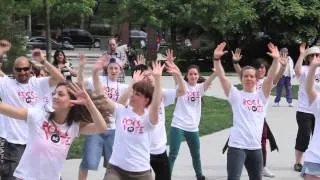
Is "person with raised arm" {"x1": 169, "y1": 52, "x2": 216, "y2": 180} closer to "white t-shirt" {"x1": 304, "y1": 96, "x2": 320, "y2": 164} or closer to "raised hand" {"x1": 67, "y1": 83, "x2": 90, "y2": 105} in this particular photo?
"white t-shirt" {"x1": 304, "y1": 96, "x2": 320, "y2": 164}

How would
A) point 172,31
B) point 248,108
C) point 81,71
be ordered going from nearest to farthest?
1. point 81,71
2. point 248,108
3. point 172,31

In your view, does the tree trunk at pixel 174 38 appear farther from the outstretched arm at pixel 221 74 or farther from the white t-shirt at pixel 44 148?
the white t-shirt at pixel 44 148

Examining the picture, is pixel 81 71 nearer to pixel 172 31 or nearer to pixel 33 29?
pixel 172 31

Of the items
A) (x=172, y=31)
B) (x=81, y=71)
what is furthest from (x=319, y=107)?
(x=172, y=31)

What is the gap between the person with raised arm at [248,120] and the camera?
6.32m

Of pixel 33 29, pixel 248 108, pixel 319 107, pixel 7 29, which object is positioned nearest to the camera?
pixel 319 107

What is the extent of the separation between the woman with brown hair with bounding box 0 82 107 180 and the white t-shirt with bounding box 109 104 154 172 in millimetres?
784

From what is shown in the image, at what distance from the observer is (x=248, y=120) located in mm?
6457

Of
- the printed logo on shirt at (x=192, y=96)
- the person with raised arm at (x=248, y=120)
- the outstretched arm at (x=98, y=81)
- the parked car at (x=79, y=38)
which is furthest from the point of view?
the parked car at (x=79, y=38)

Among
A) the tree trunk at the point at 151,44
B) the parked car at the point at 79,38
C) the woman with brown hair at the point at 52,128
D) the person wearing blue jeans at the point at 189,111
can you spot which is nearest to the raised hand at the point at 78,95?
the woman with brown hair at the point at 52,128

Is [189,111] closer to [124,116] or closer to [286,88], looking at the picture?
[124,116]

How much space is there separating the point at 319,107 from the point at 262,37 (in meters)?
28.4

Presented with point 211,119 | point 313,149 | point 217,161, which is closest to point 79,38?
point 211,119

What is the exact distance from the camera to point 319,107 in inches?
218
